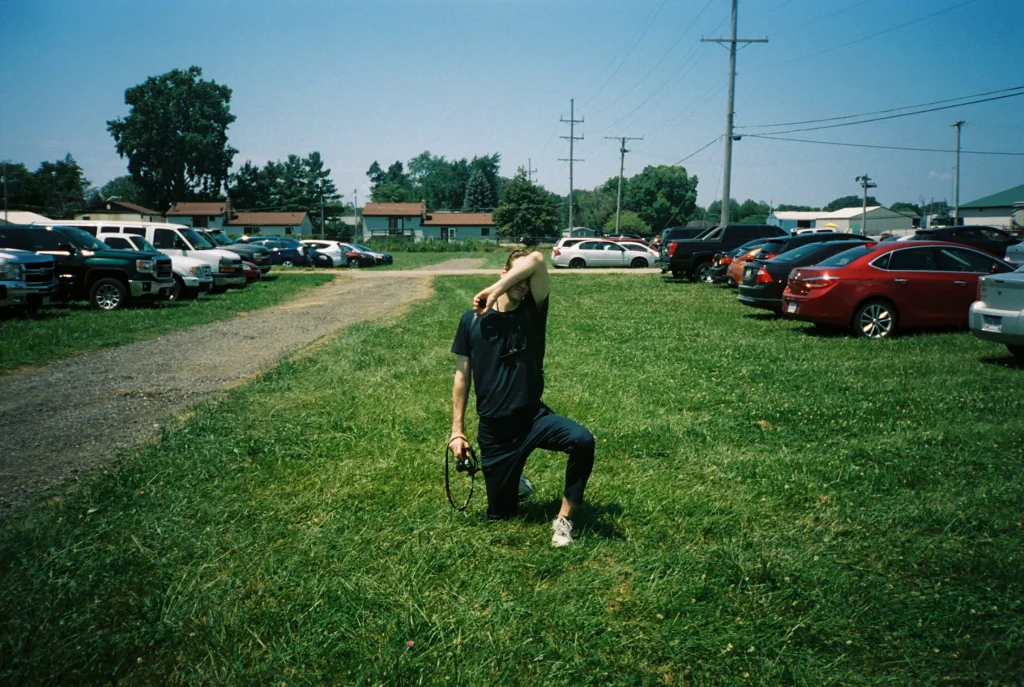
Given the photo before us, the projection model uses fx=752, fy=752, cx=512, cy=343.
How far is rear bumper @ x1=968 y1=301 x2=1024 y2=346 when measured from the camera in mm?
9055

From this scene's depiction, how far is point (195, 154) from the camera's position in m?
92.4

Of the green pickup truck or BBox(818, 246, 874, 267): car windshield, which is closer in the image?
BBox(818, 246, 874, 267): car windshield

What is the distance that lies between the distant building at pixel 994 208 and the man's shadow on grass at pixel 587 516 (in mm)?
78921

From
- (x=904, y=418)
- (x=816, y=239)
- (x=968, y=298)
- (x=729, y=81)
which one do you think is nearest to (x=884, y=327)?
(x=968, y=298)

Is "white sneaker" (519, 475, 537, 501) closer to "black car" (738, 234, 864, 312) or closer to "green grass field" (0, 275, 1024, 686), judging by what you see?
"green grass field" (0, 275, 1024, 686)

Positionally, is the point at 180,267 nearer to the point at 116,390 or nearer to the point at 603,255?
the point at 116,390

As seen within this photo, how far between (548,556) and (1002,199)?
85.8 m

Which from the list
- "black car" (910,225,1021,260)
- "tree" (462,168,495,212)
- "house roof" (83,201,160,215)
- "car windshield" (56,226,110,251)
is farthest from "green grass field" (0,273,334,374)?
"tree" (462,168,495,212)

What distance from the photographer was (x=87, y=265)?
17.0m

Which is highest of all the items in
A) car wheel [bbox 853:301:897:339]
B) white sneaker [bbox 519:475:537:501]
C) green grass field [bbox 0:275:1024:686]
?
car wheel [bbox 853:301:897:339]

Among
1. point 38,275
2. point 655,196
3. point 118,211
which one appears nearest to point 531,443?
point 38,275

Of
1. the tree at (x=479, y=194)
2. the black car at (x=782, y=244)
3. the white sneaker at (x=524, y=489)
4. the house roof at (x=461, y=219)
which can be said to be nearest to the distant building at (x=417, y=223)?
the house roof at (x=461, y=219)

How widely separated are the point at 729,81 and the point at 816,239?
60.2 ft

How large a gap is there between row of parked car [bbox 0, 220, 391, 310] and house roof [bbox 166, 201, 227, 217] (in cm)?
7999
